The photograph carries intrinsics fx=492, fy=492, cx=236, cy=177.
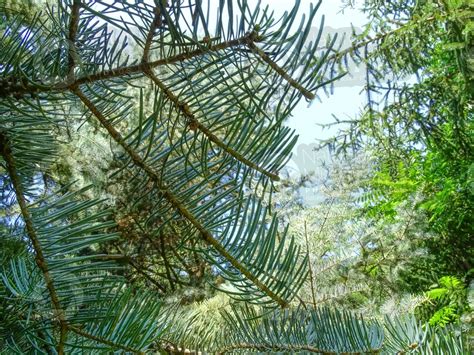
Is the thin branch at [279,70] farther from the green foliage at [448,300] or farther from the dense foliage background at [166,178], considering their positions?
the green foliage at [448,300]

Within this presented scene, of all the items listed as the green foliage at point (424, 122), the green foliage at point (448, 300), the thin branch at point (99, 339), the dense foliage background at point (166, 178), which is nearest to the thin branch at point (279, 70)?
the dense foliage background at point (166, 178)

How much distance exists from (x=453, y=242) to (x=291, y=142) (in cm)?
260

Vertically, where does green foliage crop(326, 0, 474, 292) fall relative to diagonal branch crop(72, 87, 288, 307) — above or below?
above

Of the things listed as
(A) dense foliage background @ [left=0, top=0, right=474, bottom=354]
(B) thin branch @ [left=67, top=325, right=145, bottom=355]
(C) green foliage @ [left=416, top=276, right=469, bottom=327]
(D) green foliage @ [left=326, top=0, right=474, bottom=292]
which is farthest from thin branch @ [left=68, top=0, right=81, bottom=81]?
(C) green foliage @ [left=416, top=276, right=469, bottom=327]

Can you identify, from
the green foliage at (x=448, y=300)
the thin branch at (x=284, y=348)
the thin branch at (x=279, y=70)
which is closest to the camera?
the thin branch at (x=279, y=70)

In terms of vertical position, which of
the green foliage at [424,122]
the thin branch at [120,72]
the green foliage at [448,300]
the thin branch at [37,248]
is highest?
the green foliage at [424,122]

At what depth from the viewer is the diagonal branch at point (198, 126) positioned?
0.64 feet

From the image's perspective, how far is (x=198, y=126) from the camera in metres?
0.21

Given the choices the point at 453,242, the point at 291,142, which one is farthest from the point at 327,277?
the point at 453,242

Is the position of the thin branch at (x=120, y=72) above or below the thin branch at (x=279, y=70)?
above

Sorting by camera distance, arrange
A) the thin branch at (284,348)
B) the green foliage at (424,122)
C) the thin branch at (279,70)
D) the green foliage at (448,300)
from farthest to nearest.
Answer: the green foliage at (448,300) < the green foliage at (424,122) < the thin branch at (284,348) < the thin branch at (279,70)

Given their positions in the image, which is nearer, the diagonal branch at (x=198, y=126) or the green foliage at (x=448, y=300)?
the diagonal branch at (x=198, y=126)

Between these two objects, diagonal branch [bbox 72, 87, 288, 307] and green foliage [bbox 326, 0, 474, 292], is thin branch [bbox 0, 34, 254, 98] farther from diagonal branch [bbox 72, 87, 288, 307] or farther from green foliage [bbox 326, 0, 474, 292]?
green foliage [bbox 326, 0, 474, 292]

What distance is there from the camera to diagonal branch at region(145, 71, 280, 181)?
0.19 metres
